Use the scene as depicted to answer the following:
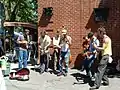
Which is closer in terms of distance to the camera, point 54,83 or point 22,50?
point 54,83

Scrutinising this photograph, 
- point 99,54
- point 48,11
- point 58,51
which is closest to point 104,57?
point 99,54

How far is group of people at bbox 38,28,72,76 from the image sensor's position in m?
14.1

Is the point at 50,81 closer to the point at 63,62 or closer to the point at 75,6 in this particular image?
the point at 63,62

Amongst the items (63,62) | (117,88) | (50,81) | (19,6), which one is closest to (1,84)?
(117,88)

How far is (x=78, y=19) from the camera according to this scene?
15.5 m

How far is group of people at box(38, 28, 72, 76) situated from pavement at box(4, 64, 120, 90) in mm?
370

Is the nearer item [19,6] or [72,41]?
[72,41]

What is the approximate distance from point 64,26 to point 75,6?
929 millimetres

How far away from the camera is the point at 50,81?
13102 mm

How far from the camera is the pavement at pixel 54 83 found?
1199 cm

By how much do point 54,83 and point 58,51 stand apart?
214 centimetres

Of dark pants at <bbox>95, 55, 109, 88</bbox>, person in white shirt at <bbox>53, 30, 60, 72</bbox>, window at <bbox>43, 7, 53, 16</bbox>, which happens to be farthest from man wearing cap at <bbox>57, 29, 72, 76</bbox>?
dark pants at <bbox>95, 55, 109, 88</bbox>

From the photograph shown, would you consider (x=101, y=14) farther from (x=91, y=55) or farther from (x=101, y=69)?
(x=101, y=69)

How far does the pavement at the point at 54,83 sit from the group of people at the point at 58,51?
370 millimetres
